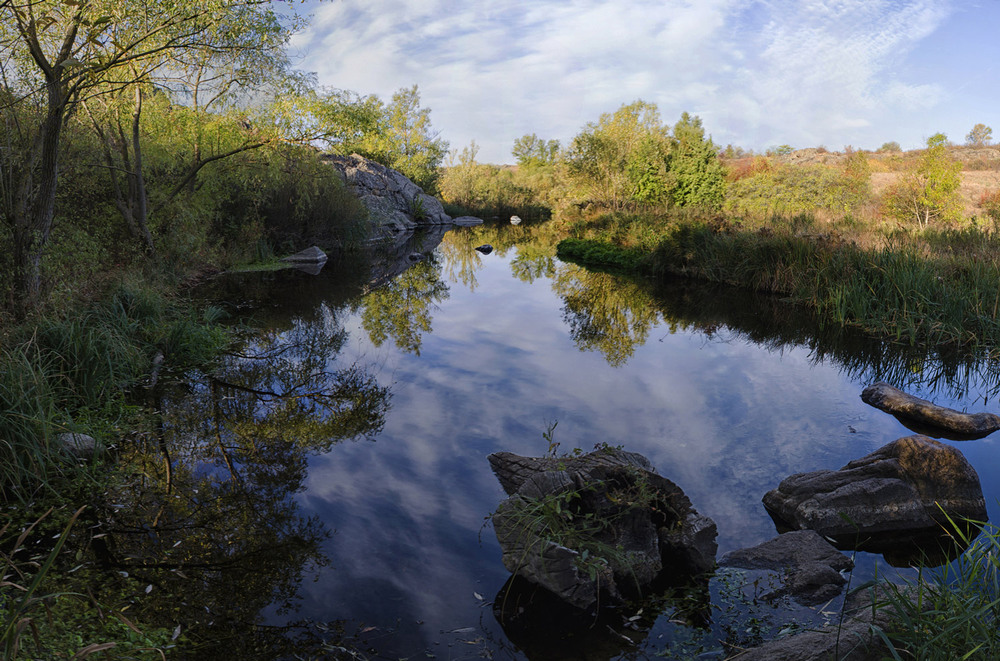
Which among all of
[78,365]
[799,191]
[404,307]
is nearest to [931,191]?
[799,191]

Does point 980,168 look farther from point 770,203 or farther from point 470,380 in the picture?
point 470,380

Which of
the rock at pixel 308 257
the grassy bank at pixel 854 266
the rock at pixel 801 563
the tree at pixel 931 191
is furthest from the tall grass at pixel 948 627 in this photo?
the tree at pixel 931 191

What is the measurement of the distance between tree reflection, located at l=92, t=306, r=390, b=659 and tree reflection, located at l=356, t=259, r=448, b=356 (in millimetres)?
2521

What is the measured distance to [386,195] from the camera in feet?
123

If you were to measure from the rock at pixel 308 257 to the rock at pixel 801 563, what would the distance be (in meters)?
18.8

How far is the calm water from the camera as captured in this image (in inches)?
161

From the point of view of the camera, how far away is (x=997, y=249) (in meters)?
13.7

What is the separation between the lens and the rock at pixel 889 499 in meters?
4.98

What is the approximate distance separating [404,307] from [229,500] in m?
9.57

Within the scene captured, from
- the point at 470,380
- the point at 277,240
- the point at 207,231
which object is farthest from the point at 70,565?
the point at 277,240

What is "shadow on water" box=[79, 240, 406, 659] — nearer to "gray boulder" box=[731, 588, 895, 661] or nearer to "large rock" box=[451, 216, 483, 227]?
"gray boulder" box=[731, 588, 895, 661]

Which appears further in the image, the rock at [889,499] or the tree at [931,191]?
the tree at [931,191]

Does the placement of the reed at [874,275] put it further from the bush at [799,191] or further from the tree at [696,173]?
the tree at [696,173]

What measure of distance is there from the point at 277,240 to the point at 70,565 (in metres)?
19.0
